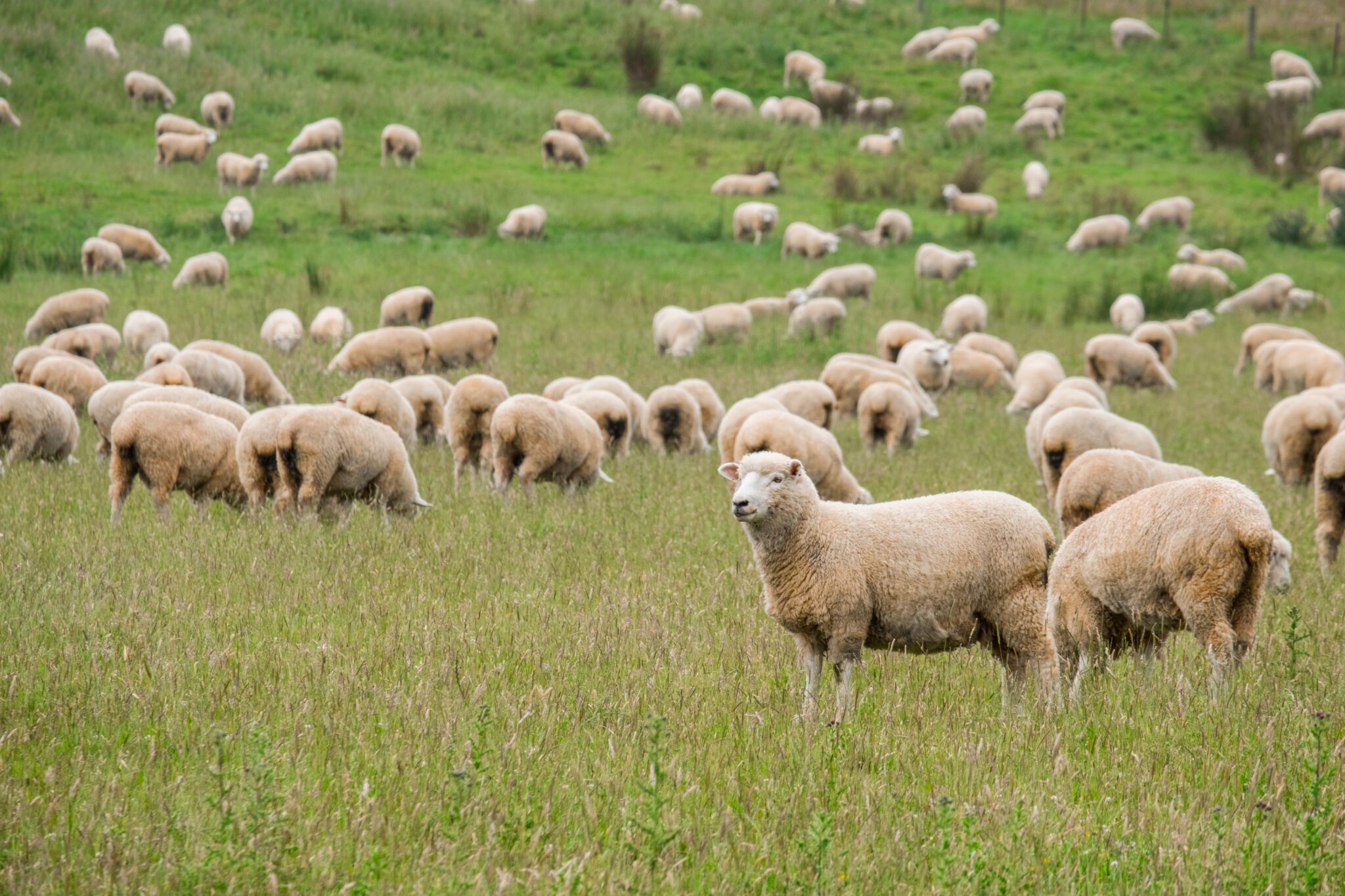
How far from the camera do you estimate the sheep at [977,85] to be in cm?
3994

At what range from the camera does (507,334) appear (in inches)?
744

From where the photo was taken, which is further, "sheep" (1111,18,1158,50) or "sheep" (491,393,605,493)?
"sheep" (1111,18,1158,50)

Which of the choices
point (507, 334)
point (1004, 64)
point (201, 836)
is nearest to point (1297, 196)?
point (1004, 64)

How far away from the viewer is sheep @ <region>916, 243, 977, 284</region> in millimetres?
25594

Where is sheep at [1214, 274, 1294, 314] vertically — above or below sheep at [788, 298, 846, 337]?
below

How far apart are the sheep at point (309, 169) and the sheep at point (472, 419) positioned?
59.4 ft

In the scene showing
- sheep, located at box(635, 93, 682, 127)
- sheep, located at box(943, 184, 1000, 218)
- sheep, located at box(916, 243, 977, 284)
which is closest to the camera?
sheep, located at box(916, 243, 977, 284)

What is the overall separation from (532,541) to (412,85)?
28524 millimetres

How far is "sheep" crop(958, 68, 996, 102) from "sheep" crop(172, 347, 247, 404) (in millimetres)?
32020

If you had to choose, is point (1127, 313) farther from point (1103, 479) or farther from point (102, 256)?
point (102, 256)

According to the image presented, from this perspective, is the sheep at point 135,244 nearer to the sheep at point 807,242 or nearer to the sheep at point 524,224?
the sheep at point 524,224

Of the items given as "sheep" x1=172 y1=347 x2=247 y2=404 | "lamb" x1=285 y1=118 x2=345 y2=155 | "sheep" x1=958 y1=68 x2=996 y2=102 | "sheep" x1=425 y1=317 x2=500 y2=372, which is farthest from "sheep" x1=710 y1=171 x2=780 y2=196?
"sheep" x1=172 y1=347 x2=247 y2=404

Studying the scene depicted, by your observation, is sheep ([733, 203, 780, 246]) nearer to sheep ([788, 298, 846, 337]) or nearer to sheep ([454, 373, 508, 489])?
sheep ([788, 298, 846, 337])

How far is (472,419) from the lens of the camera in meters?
11.1
